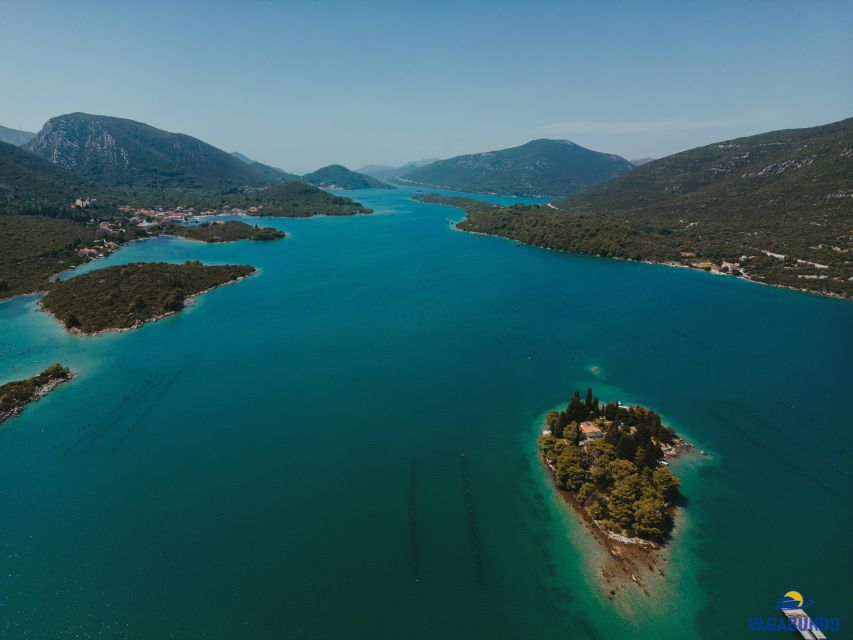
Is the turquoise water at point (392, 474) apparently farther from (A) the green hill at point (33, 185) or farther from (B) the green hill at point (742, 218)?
(A) the green hill at point (33, 185)

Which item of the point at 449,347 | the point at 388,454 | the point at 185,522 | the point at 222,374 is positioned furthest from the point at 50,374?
the point at 449,347

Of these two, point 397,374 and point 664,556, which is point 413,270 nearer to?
point 397,374

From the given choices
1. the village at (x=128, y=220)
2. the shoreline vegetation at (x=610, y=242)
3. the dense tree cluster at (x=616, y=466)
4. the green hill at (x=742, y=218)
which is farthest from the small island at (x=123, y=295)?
the green hill at (x=742, y=218)

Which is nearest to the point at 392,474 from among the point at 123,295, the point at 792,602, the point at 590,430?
the point at 590,430

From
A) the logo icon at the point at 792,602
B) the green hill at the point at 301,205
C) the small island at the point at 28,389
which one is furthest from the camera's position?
the green hill at the point at 301,205

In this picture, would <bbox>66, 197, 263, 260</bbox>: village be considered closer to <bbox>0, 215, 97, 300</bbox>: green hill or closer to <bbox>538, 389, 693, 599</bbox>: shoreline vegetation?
<bbox>0, 215, 97, 300</bbox>: green hill

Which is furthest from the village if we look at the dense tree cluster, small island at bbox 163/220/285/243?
the dense tree cluster

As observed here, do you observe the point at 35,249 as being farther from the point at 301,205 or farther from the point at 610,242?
the point at 610,242
